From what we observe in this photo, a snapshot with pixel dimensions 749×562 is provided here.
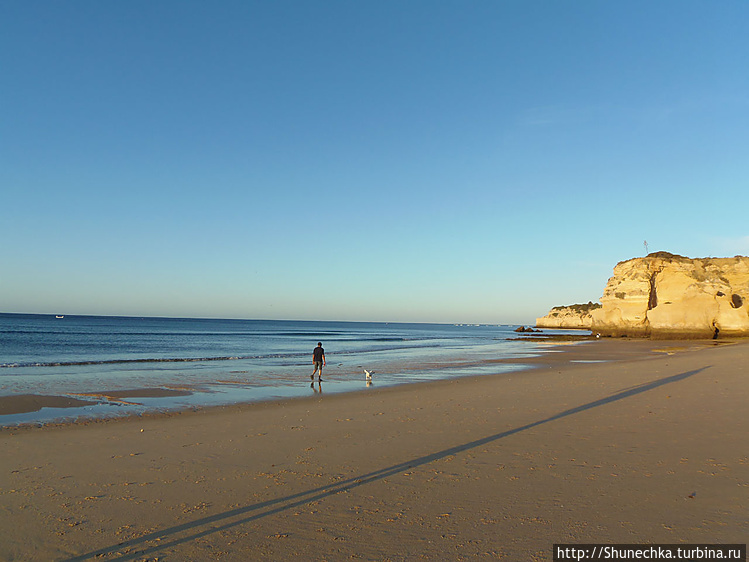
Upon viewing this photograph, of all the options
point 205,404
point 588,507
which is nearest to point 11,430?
point 205,404

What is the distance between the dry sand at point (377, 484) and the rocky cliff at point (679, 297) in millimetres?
48665

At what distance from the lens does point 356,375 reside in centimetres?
2386

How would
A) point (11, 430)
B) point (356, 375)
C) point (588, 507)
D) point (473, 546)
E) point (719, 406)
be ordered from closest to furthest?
1. point (473, 546)
2. point (588, 507)
3. point (11, 430)
4. point (719, 406)
5. point (356, 375)

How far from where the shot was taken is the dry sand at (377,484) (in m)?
4.58

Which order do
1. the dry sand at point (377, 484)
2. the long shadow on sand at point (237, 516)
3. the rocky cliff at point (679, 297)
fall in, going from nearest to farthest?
the long shadow on sand at point (237, 516) < the dry sand at point (377, 484) < the rocky cliff at point (679, 297)

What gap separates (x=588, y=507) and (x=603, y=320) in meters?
67.6

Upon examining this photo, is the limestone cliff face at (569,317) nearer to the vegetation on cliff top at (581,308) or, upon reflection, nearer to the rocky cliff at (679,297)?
the vegetation on cliff top at (581,308)

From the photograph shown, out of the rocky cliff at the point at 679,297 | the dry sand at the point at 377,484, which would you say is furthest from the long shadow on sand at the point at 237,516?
the rocky cliff at the point at 679,297

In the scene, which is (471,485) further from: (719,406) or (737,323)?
(737,323)

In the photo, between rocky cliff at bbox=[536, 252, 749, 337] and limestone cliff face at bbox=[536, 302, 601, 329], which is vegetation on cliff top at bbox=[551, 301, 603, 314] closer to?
limestone cliff face at bbox=[536, 302, 601, 329]

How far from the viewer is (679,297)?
176 feet

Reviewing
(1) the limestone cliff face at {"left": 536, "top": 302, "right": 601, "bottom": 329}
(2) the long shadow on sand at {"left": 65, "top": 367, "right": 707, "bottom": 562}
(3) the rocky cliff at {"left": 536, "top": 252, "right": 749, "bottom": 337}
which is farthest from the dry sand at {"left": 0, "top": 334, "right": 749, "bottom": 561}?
(1) the limestone cliff face at {"left": 536, "top": 302, "right": 601, "bottom": 329}

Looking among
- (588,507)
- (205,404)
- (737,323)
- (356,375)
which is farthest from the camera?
(737,323)

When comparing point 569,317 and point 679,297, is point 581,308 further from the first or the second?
point 679,297
